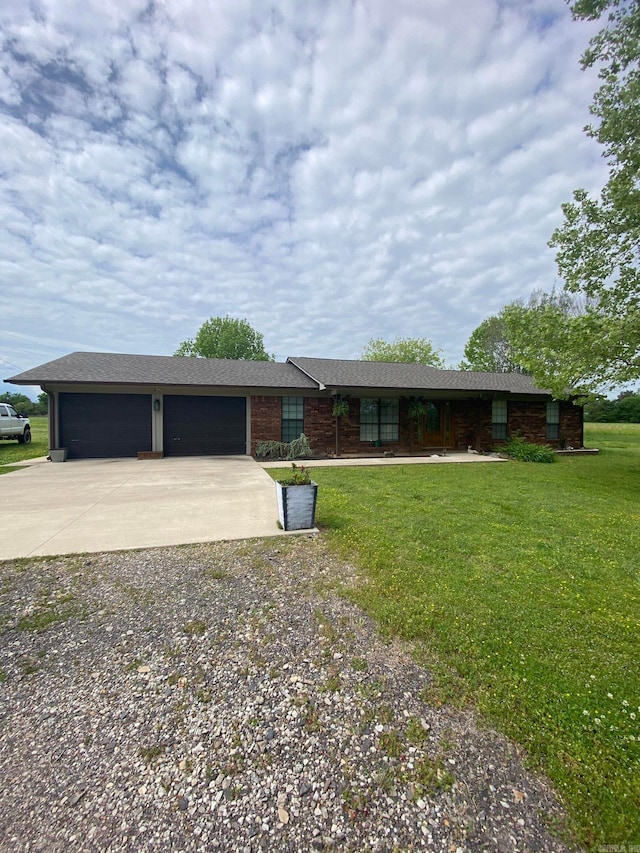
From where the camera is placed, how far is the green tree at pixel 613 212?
8297 mm

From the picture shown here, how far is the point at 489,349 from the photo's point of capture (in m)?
32.4

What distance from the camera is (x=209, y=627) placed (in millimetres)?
2729

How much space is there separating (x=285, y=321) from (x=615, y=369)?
2488 cm

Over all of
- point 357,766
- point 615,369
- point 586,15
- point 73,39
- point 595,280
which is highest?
point 586,15

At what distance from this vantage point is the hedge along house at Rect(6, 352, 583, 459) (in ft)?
37.8

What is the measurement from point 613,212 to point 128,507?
510 inches

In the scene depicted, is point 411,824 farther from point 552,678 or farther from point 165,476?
point 165,476

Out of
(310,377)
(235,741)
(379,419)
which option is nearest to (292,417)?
(310,377)

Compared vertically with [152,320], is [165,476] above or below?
below

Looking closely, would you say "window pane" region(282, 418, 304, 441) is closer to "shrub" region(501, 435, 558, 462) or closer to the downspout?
the downspout

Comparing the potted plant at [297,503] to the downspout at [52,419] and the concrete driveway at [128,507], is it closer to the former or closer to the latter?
the concrete driveway at [128,507]

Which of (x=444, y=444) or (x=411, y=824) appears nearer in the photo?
(x=411, y=824)

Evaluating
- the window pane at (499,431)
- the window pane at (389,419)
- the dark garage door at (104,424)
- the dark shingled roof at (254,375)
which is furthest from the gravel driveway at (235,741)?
the window pane at (499,431)

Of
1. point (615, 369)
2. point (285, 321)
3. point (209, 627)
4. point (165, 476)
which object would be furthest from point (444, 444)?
point (285, 321)
